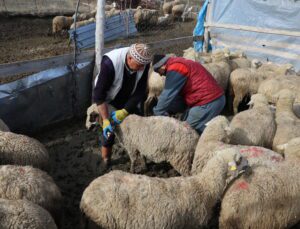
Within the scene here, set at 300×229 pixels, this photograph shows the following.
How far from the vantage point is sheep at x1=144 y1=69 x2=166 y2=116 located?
6.56 meters

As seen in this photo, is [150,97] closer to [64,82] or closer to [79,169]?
[64,82]

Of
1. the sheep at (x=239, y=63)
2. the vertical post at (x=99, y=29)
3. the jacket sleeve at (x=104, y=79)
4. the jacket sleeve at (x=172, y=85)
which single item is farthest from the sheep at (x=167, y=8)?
the jacket sleeve at (x=104, y=79)

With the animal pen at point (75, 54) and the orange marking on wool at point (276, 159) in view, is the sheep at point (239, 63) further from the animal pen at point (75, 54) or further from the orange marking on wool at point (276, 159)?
the orange marking on wool at point (276, 159)

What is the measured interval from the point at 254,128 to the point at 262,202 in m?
1.70

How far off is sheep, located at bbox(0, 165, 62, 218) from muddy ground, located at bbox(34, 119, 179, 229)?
1.71 feet

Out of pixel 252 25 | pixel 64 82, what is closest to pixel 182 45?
pixel 252 25

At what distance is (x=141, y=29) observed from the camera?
17500mm

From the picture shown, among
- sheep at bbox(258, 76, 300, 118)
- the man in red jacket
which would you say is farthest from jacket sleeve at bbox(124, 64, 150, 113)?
sheep at bbox(258, 76, 300, 118)

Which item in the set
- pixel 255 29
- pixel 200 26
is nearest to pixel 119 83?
pixel 255 29

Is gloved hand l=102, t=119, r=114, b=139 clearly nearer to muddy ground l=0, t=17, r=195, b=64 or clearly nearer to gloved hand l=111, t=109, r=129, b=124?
gloved hand l=111, t=109, r=129, b=124

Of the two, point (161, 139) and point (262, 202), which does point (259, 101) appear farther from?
point (262, 202)

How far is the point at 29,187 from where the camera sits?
3.24 metres

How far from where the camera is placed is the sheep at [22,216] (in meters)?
2.59

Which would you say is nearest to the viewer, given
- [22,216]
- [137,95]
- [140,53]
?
[22,216]
